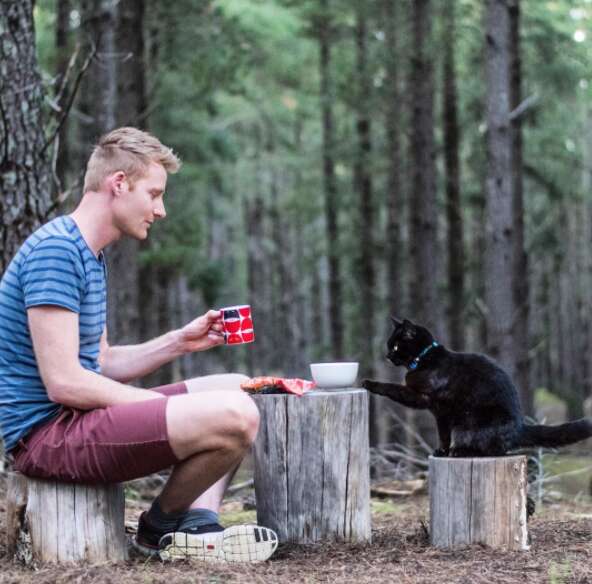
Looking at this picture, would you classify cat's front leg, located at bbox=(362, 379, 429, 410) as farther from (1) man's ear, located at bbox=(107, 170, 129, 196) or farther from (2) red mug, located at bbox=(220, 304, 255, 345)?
(1) man's ear, located at bbox=(107, 170, 129, 196)

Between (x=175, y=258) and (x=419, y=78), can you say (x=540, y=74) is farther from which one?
(x=175, y=258)

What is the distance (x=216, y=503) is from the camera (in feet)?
15.3

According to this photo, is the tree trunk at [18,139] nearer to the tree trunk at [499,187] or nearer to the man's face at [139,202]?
the man's face at [139,202]

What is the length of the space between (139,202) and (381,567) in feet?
7.19

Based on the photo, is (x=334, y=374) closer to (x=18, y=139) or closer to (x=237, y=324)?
(x=237, y=324)

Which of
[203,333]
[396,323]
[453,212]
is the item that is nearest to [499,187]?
[396,323]

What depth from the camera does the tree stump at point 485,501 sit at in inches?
192

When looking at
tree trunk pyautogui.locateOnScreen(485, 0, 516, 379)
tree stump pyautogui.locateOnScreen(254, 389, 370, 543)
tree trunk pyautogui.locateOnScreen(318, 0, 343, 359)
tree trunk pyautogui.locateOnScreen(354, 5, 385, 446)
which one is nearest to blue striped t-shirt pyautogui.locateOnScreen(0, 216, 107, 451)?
tree stump pyautogui.locateOnScreen(254, 389, 370, 543)

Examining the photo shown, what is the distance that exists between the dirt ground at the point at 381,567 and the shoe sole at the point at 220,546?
0.21ft

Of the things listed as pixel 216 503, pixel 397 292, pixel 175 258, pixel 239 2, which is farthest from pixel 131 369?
pixel 397 292

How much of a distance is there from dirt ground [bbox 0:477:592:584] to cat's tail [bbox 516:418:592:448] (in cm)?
58

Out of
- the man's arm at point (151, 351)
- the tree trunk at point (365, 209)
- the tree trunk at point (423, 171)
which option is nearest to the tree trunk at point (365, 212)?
the tree trunk at point (365, 209)

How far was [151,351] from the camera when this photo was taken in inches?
194

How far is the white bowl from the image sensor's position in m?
5.12
